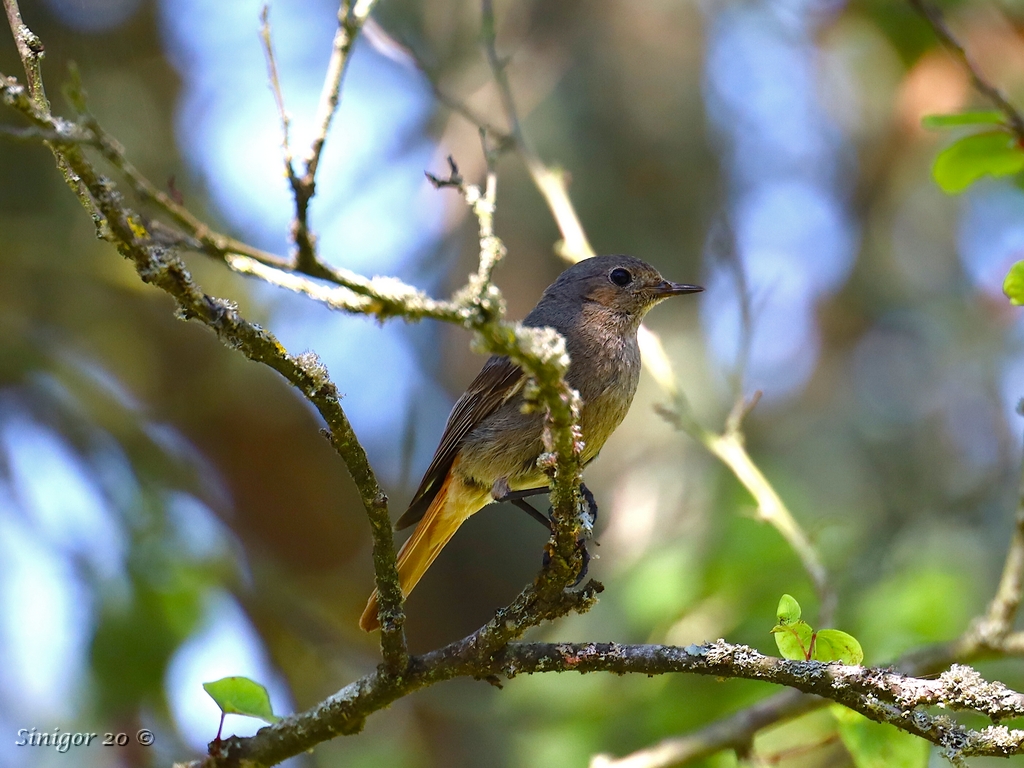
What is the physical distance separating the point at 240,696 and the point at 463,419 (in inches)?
69.4

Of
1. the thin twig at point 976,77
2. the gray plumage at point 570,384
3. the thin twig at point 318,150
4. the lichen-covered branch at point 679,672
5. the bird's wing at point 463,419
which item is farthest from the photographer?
the bird's wing at point 463,419

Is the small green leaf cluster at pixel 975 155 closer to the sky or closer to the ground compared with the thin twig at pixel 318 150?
closer to the sky

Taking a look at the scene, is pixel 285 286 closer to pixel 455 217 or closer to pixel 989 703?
pixel 989 703

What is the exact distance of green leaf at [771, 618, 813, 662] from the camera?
209cm

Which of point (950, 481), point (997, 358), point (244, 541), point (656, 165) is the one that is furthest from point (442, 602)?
point (997, 358)

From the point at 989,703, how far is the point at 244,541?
14.2 feet

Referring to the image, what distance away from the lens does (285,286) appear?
5.48ft

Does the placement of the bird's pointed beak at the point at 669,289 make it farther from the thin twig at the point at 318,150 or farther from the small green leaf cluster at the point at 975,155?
the thin twig at the point at 318,150

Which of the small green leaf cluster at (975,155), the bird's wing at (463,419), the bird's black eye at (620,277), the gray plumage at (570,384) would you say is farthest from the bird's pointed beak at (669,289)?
the small green leaf cluster at (975,155)

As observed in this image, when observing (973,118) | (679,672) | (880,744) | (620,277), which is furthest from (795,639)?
(620,277)

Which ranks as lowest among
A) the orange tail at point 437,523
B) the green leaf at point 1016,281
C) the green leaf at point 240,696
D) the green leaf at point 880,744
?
the green leaf at point 880,744

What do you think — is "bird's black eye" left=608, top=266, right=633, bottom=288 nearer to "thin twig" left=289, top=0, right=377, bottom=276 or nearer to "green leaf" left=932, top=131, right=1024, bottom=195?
"green leaf" left=932, top=131, right=1024, bottom=195

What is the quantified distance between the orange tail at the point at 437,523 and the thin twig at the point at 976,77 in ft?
7.51

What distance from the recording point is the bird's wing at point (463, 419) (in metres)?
3.76
